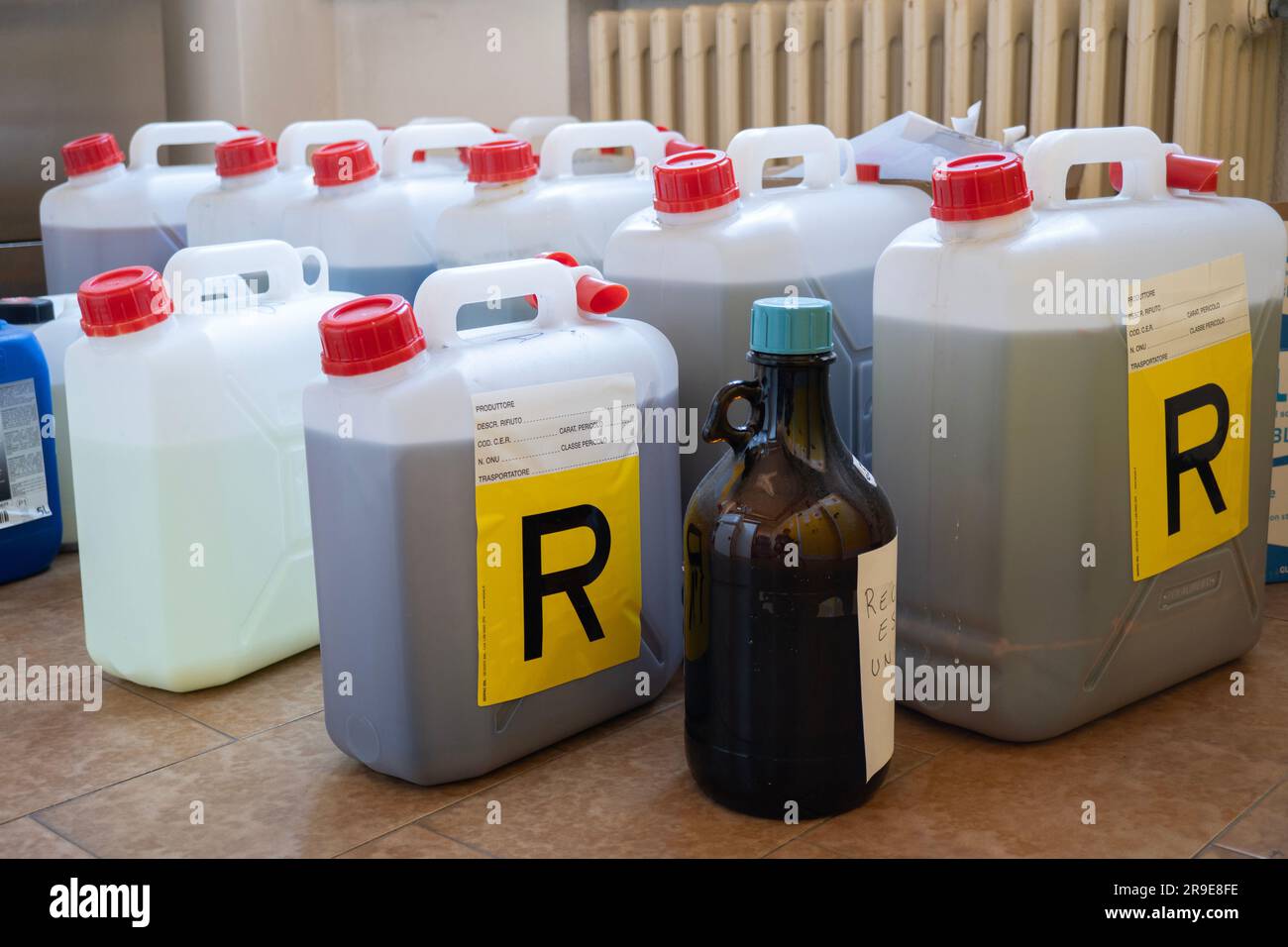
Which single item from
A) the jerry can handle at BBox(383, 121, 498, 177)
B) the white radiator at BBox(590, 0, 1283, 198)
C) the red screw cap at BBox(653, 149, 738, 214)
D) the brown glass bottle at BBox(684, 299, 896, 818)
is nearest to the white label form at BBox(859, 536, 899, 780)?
the brown glass bottle at BBox(684, 299, 896, 818)

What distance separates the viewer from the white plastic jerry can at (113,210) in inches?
63.4

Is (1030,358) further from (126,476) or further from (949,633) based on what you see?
(126,476)

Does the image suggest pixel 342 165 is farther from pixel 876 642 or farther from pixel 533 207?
pixel 876 642

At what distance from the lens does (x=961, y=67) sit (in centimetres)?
188

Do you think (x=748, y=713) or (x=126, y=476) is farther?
(x=126, y=476)

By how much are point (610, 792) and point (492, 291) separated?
13.8 inches

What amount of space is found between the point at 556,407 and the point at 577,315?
0.35 ft

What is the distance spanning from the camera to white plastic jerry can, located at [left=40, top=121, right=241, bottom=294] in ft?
5.29

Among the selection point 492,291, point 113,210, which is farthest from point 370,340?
point 113,210

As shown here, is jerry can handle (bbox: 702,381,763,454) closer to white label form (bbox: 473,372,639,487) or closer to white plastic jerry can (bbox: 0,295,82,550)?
white label form (bbox: 473,372,639,487)

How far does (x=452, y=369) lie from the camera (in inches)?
34.2

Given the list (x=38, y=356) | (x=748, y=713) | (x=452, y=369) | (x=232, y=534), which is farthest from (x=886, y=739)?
(x=38, y=356)

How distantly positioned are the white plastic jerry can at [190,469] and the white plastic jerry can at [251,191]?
0.36 metres

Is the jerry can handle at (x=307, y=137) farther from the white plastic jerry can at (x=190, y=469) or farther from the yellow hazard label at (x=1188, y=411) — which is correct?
the yellow hazard label at (x=1188, y=411)
